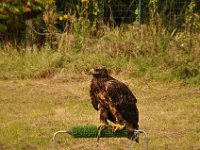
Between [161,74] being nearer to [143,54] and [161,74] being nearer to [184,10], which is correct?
[143,54]

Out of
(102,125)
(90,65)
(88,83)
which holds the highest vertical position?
(102,125)

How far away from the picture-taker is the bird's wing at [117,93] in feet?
17.8

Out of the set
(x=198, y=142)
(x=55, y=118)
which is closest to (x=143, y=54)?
(x=55, y=118)

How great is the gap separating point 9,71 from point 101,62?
74.9 inches

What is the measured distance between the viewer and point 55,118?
919cm

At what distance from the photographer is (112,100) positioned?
547cm

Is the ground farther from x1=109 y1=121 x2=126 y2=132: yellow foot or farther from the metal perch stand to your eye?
the metal perch stand

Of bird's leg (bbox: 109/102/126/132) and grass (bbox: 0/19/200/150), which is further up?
bird's leg (bbox: 109/102/126/132)

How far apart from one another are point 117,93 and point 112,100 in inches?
3.1

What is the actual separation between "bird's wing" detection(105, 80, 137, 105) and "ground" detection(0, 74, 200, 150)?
215 centimetres

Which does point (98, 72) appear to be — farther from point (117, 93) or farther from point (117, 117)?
point (117, 117)

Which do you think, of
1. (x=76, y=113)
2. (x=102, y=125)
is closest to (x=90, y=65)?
(x=76, y=113)

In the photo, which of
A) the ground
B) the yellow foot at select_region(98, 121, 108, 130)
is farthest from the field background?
the yellow foot at select_region(98, 121, 108, 130)

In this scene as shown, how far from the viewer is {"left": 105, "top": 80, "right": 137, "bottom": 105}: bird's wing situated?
17.8 feet
